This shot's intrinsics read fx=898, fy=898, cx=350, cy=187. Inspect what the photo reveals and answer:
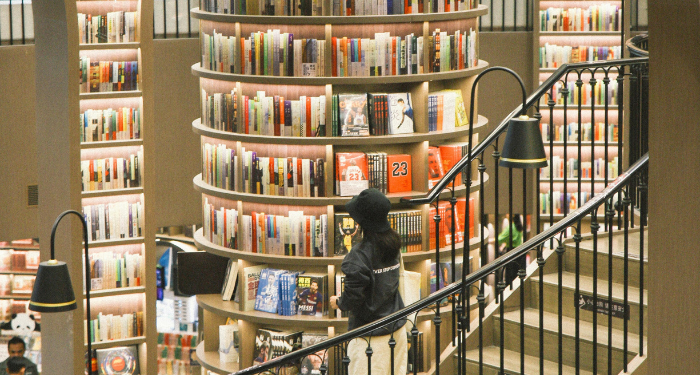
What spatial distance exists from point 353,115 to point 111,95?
2453 mm

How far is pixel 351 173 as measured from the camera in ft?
19.6

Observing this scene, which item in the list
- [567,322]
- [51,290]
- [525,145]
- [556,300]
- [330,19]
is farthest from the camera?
[330,19]

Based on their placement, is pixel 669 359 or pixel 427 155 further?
pixel 427 155

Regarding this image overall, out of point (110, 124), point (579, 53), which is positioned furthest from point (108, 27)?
point (579, 53)

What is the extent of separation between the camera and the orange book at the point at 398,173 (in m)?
6.06

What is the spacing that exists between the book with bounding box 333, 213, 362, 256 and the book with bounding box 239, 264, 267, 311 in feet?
1.89

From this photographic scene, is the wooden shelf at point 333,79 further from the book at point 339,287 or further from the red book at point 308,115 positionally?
the book at point 339,287

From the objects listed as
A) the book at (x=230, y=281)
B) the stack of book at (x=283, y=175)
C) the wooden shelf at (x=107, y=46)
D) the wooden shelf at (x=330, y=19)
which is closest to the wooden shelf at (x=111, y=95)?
the wooden shelf at (x=107, y=46)

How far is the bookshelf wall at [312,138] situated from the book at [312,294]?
0.05 metres

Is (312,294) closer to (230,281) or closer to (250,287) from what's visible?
(250,287)

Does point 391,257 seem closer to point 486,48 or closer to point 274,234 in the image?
point 274,234

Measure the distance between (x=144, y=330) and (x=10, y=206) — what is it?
5.35ft

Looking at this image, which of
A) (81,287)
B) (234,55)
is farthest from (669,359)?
(81,287)

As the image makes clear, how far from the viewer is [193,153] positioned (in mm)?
8703
